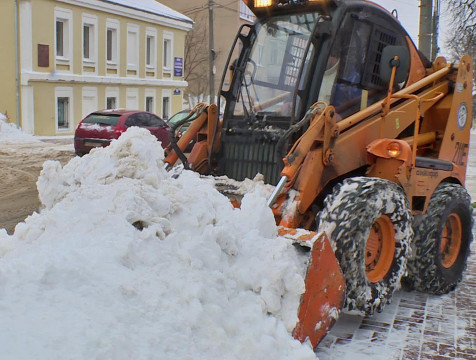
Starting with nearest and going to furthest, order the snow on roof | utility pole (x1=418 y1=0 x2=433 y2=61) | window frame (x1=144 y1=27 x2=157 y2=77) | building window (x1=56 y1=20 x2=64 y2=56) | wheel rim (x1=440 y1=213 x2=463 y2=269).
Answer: wheel rim (x1=440 y1=213 x2=463 y2=269) < utility pole (x1=418 y1=0 x2=433 y2=61) < building window (x1=56 y1=20 x2=64 y2=56) < the snow on roof < window frame (x1=144 y1=27 x2=157 y2=77)

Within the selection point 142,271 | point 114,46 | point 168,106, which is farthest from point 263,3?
point 168,106

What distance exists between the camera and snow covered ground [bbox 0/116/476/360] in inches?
112

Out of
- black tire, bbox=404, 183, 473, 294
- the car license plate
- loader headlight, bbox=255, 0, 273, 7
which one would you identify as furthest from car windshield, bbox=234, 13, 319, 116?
the car license plate

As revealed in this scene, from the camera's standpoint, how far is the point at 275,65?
566 centimetres

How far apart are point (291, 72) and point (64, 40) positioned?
75.6 ft

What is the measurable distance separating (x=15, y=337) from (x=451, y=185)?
4.68 meters

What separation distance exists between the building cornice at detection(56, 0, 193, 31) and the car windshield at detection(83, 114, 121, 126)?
389 inches

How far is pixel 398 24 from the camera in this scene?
244 inches

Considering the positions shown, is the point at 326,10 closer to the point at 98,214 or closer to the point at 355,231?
the point at 355,231

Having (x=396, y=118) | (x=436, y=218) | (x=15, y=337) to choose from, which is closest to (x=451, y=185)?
(x=436, y=218)

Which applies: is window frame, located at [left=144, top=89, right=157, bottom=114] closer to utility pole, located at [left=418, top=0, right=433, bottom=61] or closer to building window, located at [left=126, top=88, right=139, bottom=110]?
building window, located at [left=126, top=88, right=139, bottom=110]

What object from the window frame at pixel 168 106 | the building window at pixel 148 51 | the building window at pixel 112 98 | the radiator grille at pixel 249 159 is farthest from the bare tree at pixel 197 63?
the radiator grille at pixel 249 159

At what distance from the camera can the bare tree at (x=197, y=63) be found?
45875 millimetres

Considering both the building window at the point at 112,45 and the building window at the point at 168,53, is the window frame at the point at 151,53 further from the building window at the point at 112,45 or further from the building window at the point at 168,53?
Answer: the building window at the point at 112,45
